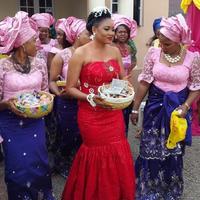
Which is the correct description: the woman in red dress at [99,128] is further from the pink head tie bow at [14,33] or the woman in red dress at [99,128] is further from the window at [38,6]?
the window at [38,6]

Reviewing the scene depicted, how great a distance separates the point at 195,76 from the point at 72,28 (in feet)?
4.75

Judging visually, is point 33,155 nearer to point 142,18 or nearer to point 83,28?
point 83,28

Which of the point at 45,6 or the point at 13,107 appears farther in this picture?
the point at 45,6

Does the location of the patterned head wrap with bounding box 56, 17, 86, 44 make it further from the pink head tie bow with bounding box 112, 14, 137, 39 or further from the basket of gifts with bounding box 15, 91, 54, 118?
the basket of gifts with bounding box 15, 91, 54, 118

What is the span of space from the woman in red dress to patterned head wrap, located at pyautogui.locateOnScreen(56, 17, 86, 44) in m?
0.82

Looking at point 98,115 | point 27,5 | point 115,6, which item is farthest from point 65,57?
point 27,5

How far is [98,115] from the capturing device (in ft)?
11.5

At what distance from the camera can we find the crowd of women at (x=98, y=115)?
338 centimetres

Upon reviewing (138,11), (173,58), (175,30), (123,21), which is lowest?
(138,11)

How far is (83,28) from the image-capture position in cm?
435

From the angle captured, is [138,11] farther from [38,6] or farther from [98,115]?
[98,115]

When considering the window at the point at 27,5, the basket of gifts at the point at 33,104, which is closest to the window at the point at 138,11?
the window at the point at 27,5

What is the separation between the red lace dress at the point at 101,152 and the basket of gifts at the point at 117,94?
13 cm

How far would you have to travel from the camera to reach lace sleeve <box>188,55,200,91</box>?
3805 mm
